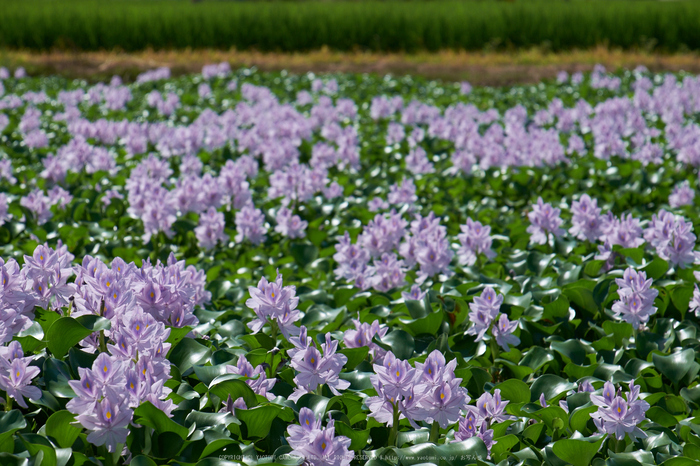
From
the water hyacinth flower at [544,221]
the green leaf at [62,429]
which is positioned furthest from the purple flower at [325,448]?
the water hyacinth flower at [544,221]

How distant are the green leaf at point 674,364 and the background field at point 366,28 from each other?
16056mm

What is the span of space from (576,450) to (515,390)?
0.49m

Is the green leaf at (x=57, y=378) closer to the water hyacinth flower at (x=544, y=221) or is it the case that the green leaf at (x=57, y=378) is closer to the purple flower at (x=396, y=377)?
the purple flower at (x=396, y=377)

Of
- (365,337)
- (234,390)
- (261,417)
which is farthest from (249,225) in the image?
(261,417)

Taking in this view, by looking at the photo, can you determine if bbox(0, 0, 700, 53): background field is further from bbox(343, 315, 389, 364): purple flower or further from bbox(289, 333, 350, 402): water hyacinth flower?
bbox(289, 333, 350, 402): water hyacinth flower

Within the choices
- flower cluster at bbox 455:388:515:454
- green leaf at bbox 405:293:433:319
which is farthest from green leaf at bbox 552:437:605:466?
green leaf at bbox 405:293:433:319

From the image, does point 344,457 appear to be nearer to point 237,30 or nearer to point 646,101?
point 646,101

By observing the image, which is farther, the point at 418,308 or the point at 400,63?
the point at 400,63

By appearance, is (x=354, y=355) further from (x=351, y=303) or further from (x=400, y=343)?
(x=351, y=303)

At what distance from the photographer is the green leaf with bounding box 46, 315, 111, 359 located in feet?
7.38

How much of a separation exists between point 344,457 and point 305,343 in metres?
0.50

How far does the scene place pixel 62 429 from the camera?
1.93 metres

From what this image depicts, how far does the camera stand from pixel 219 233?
450 cm

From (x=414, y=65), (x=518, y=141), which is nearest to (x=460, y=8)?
(x=414, y=65)
